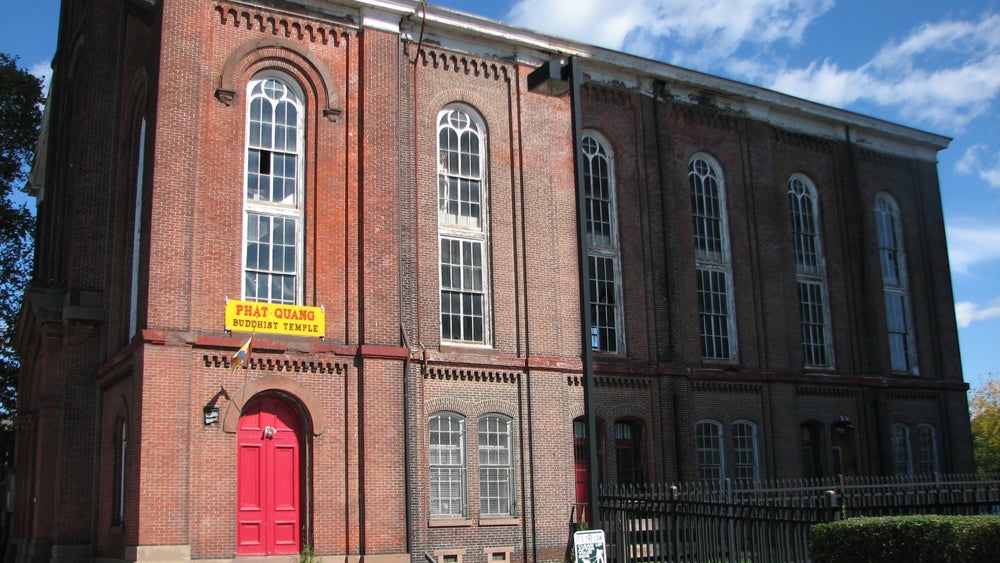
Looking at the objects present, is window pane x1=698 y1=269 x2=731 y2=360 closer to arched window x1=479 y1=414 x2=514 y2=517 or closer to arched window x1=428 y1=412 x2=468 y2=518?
arched window x1=479 y1=414 x2=514 y2=517

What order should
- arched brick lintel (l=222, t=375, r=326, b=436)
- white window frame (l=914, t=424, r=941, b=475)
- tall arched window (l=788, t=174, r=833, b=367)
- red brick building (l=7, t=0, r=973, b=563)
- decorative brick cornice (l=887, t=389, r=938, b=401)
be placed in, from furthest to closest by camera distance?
white window frame (l=914, t=424, r=941, b=475) → decorative brick cornice (l=887, t=389, r=938, b=401) → tall arched window (l=788, t=174, r=833, b=367) → red brick building (l=7, t=0, r=973, b=563) → arched brick lintel (l=222, t=375, r=326, b=436)

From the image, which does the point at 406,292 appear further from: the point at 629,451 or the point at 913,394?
the point at 913,394

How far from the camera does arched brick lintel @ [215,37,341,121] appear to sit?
20859 millimetres

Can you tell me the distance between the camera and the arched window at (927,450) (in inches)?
1218

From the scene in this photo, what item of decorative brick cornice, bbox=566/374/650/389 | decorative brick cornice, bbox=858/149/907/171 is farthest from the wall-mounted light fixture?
decorative brick cornice, bbox=858/149/907/171

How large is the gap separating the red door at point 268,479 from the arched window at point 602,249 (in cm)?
857

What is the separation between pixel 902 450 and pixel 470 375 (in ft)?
50.4

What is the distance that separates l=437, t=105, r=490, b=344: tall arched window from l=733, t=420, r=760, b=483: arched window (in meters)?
8.14

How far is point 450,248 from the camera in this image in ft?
76.8

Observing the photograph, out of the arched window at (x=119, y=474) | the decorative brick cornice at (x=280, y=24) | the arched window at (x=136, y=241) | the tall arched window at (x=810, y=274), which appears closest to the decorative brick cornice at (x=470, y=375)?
the arched window at (x=136, y=241)

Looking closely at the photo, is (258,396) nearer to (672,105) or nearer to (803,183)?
(672,105)

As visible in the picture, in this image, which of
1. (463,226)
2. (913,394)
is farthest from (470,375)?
(913,394)

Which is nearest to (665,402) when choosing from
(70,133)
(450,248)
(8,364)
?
(450,248)

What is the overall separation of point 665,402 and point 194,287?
12171 millimetres
